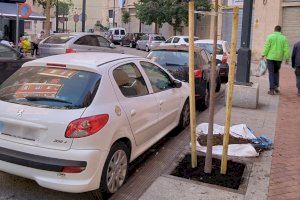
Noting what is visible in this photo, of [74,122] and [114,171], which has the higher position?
[74,122]

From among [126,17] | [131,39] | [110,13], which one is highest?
[110,13]

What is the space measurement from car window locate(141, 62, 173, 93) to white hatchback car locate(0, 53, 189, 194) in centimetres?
56

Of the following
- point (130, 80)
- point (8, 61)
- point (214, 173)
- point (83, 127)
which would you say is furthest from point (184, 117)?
point (8, 61)

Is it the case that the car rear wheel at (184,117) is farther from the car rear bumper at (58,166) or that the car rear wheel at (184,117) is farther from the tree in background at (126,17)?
the tree in background at (126,17)

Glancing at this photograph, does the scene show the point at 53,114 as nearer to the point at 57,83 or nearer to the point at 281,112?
the point at 57,83

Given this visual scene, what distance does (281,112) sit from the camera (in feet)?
29.9

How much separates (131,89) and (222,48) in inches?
386

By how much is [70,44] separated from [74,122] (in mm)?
10605

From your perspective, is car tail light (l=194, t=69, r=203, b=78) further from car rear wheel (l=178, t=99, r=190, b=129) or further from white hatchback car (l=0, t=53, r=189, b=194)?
white hatchback car (l=0, t=53, r=189, b=194)

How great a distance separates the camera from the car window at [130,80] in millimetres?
4824

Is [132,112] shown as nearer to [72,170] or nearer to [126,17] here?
[72,170]

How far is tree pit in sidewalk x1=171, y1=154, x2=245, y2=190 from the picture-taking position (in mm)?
4922

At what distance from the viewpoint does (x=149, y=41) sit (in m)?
31.7

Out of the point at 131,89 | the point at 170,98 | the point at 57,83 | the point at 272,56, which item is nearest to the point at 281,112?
the point at 272,56
